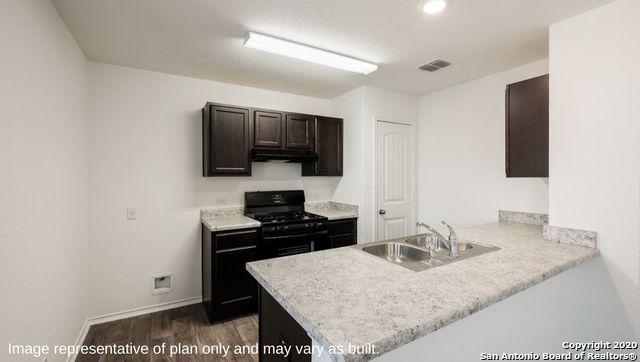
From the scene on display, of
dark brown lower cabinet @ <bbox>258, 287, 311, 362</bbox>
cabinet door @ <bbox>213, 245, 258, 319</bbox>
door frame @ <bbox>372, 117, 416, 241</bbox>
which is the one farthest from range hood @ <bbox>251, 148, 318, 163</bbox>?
dark brown lower cabinet @ <bbox>258, 287, 311, 362</bbox>

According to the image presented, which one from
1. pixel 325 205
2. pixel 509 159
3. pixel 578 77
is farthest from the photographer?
pixel 325 205

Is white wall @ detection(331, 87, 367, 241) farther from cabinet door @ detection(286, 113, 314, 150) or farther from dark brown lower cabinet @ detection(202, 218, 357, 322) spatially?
dark brown lower cabinet @ detection(202, 218, 357, 322)

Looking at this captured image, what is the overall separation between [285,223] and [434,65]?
2.20 metres

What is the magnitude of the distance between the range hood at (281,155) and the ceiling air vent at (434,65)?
153 cm

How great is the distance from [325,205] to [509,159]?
225 centimetres

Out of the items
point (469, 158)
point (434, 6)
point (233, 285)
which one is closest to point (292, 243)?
point (233, 285)

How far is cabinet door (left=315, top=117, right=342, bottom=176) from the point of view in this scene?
347cm

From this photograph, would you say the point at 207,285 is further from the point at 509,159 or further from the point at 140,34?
the point at 509,159

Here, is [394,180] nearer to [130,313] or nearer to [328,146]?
[328,146]

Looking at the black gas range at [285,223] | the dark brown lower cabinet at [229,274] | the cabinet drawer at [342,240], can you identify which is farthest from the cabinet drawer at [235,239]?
the cabinet drawer at [342,240]

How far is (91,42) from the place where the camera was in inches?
87.9

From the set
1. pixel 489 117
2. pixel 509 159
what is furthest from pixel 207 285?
pixel 489 117

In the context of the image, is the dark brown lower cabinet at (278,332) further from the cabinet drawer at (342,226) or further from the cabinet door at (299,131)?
the cabinet door at (299,131)

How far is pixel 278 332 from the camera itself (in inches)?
51.8
